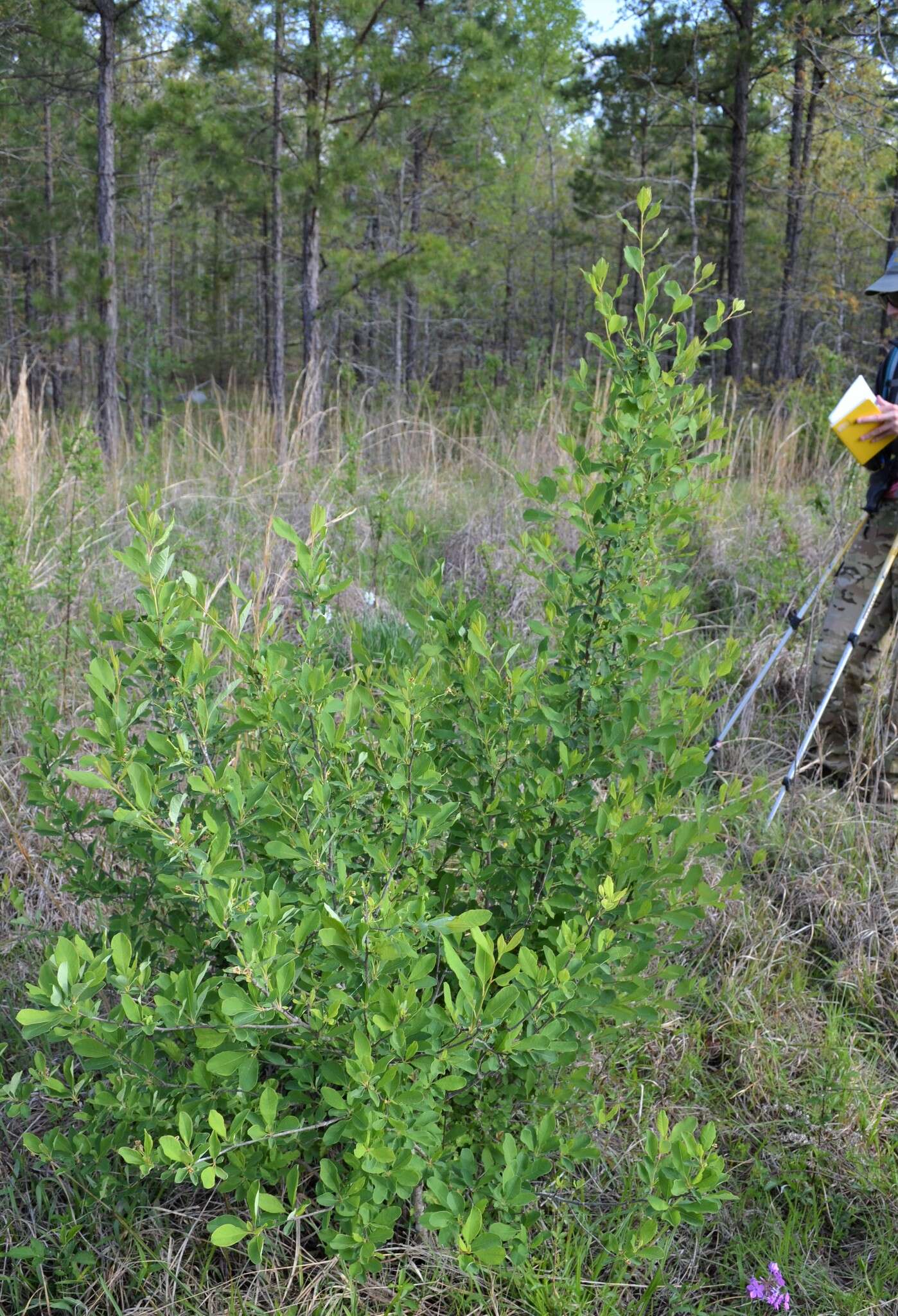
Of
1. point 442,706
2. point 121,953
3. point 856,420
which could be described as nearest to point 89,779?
point 121,953

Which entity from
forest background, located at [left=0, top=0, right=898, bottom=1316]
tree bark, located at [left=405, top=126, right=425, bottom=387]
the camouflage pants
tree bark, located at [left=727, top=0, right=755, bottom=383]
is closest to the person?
the camouflage pants

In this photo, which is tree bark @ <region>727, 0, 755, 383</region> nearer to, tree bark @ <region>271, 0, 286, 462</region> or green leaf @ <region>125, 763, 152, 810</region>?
tree bark @ <region>271, 0, 286, 462</region>

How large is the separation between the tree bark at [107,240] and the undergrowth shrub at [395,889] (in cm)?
676

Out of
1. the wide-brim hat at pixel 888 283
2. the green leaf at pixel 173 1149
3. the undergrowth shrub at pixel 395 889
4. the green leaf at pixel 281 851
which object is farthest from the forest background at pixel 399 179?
the green leaf at pixel 173 1149

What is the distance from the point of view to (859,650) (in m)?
3.41

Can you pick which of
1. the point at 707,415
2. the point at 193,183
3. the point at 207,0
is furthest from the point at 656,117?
the point at 707,415

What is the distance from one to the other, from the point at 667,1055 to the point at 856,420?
1.95 meters

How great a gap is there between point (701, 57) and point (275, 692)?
14.8 meters

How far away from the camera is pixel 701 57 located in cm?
1306

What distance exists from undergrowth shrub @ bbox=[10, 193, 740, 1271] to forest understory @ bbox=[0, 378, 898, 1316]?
9cm

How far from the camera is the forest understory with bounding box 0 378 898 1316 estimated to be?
1552mm

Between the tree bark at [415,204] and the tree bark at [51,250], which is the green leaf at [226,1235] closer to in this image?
the tree bark at [51,250]

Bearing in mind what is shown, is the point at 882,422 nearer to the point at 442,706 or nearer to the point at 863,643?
the point at 863,643

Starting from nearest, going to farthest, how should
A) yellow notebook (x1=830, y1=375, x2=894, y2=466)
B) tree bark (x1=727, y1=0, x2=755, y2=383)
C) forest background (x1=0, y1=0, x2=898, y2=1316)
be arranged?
forest background (x1=0, y1=0, x2=898, y2=1316) < yellow notebook (x1=830, y1=375, x2=894, y2=466) < tree bark (x1=727, y1=0, x2=755, y2=383)
